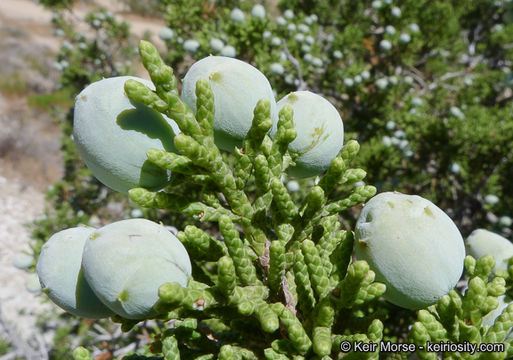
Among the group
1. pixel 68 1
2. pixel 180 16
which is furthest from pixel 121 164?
pixel 68 1

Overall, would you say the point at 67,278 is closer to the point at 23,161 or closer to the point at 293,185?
the point at 293,185

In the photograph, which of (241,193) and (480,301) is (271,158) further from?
(480,301)

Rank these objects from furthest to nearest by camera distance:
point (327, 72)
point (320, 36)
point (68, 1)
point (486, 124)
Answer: point (68, 1)
point (320, 36)
point (327, 72)
point (486, 124)

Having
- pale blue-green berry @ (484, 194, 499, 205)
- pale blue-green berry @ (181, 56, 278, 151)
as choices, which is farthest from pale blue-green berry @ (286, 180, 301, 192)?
pale blue-green berry @ (181, 56, 278, 151)

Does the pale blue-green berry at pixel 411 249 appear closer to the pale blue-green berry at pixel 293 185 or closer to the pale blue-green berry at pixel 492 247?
the pale blue-green berry at pixel 492 247

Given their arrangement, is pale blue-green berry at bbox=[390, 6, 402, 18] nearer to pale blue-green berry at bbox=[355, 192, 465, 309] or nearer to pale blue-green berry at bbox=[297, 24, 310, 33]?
pale blue-green berry at bbox=[297, 24, 310, 33]
